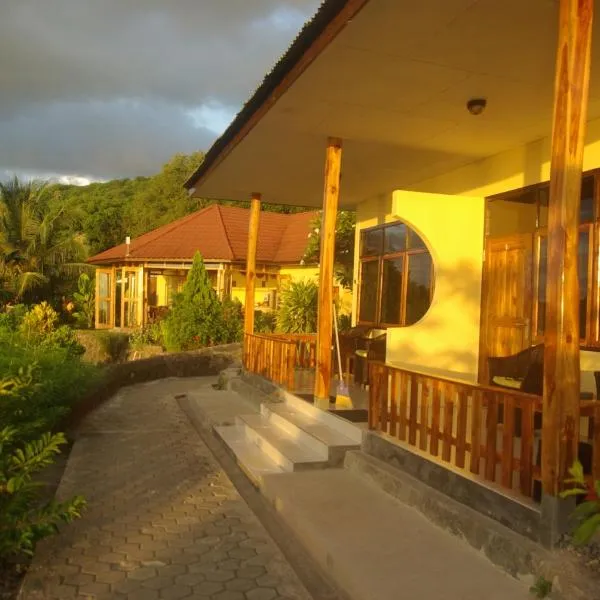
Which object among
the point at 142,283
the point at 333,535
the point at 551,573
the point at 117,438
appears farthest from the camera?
the point at 142,283

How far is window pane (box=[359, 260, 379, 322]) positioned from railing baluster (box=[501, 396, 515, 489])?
7003 mm

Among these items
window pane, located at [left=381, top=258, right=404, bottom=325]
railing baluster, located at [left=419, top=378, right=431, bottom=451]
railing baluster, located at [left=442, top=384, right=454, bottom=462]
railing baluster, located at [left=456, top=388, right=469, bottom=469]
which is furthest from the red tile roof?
railing baluster, located at [left=456, top=388, right=469, bottom=469]

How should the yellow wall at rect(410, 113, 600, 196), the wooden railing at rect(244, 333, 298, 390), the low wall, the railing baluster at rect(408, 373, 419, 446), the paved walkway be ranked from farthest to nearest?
the low wall
the wooden railing at rect(244, 333, 298, 390)
the yellow wall at rect(410, 113, 600, 196)
the railing baluster at rect(408, 373, 419, 446)
the paved walkway

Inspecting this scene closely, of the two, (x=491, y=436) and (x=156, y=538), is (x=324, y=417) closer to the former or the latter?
(x=156, y=538)

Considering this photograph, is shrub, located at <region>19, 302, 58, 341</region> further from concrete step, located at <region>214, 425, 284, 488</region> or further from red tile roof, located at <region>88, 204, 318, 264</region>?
concrete step, located at <region>214, 425, 284, 488</region>

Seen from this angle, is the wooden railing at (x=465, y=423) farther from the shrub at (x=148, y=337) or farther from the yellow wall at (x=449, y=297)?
the shrub at (x=148, y=337)

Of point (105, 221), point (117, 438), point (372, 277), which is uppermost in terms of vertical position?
point (105, 221)

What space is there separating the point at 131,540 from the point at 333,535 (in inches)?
62.3

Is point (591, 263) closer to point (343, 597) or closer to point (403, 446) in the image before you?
point (403, 446)

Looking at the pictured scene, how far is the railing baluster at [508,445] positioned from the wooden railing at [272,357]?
449 centimetres

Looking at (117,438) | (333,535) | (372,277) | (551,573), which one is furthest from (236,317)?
(551,573)

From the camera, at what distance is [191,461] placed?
7121 mm

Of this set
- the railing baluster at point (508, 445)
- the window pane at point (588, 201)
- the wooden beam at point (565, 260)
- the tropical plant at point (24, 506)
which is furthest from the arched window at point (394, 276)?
the tropical plant at point (24, 506)

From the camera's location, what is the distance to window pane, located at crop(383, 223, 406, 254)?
10.2 meters
